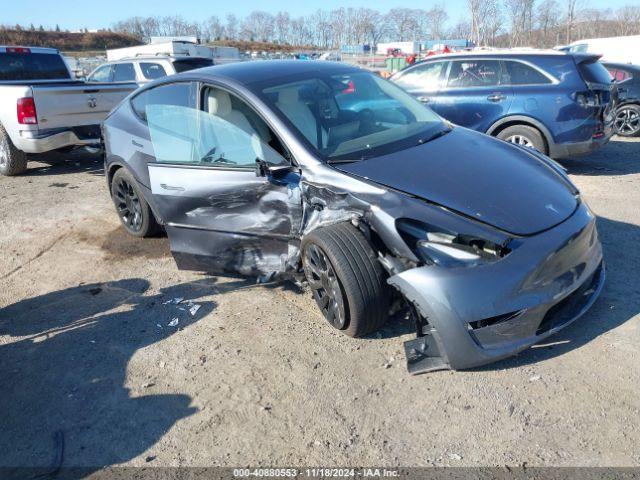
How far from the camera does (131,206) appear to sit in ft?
17.0

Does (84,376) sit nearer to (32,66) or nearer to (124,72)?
(32,66)

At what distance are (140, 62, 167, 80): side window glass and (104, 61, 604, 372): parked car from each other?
717 cm

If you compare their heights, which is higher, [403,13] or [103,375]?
[403,13]

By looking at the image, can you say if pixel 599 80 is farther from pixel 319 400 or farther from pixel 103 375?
pixel 103 375

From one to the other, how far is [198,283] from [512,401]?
8.55ft

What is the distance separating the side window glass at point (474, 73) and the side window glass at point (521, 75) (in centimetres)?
→ 14

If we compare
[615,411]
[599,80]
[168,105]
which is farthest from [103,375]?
[599,80]

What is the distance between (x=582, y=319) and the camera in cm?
329

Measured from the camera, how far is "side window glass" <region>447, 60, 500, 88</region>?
24.2ft

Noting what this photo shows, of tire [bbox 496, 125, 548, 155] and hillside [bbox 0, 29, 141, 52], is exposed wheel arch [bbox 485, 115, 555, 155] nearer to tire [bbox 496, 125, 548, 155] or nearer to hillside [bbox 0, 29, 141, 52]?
tire [bbox 496, 125, 548, 155]

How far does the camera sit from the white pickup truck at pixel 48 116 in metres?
7.26

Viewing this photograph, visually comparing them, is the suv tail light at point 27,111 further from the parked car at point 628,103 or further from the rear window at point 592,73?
the parked car at point 628,103

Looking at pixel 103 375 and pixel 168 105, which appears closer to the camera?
pixel 103 375

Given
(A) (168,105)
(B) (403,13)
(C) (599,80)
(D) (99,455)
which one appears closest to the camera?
(D) (99,455)
